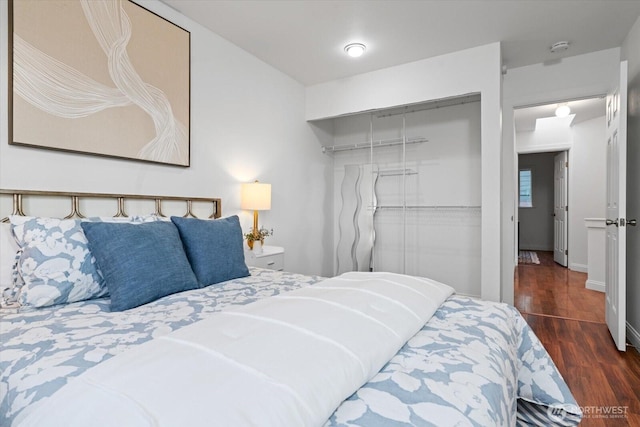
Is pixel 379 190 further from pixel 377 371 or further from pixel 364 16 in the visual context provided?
pixel 377 371

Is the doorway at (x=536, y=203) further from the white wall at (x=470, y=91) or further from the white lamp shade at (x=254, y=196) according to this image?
the white lamp shade at (x=254, y=196)

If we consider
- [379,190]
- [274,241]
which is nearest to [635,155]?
[379,190]

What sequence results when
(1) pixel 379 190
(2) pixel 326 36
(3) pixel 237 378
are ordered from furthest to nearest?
(1) pixel 379 190, (2) pixel 326 36, (3) pixel 237 378

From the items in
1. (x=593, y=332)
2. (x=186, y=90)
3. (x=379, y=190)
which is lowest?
(x=593, y=332)

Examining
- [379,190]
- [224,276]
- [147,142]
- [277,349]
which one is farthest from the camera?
[379,190]

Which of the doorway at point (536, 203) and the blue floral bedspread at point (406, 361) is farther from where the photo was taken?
the doorway at point (536, 203)

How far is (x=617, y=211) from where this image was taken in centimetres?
264

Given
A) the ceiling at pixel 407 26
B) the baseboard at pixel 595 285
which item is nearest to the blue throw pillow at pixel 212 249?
the ceiling at pixel 407 26

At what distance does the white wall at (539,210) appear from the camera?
27.4 feet

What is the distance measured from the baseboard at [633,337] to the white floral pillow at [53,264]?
3.69m

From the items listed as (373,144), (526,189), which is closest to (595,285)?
(373,144)

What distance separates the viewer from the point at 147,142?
2.40 m

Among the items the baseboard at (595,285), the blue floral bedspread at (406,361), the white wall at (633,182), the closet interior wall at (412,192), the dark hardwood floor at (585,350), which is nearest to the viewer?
the blue floral bedspread at (406,361)

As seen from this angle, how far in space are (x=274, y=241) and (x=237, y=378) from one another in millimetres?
2996
